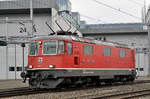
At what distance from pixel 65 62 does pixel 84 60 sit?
6.13 ft

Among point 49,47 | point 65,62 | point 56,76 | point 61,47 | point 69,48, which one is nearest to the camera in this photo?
point 56,76

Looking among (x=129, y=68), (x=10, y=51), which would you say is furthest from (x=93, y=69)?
(x=10, y=51)

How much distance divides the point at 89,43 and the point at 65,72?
10.9 feet

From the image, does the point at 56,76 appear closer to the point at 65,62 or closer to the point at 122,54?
the point at 65,62

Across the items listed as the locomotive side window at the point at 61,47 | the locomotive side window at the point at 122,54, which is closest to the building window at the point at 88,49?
the locomotive side window at the point at 61,47

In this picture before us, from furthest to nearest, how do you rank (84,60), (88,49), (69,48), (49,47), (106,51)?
1. (106,51)
2. (88,49)
3. (84,60)
4. (69,48)
5. (49,47)

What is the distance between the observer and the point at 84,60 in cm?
1800

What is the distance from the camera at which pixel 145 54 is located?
166 feet

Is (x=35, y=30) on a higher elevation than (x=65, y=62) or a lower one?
higher

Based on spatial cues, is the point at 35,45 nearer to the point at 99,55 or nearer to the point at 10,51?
the point at 99,55

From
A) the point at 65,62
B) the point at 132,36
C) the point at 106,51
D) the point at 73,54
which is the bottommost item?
the point at 65,62

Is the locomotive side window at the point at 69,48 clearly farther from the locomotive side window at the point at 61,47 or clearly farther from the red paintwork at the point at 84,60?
the locomotive side window at the point at 61,47

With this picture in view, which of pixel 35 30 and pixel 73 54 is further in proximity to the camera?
pixel 35 30

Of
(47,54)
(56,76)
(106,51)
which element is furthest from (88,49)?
(56,76)
